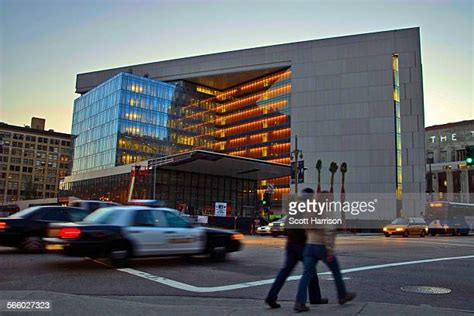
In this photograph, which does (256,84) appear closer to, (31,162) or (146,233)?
(31,162)

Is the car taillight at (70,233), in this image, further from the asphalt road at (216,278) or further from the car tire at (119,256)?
the car tire at (119,256)

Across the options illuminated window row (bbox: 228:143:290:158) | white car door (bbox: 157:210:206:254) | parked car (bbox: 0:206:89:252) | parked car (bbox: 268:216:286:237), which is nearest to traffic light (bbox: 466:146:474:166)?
parked car (bbox: 268:216:286:237)

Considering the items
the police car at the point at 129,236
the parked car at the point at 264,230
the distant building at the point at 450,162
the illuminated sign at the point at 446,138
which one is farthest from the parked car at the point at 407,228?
the illuminated sign at the point at 446,138

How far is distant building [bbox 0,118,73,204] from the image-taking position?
149 metres

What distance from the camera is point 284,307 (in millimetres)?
6844

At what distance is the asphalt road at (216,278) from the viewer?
808cm

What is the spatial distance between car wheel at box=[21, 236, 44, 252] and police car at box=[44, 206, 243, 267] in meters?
3.20

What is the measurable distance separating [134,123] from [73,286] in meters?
81.7

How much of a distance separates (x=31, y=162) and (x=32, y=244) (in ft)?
507

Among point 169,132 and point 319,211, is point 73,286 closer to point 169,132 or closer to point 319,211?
point 319,211

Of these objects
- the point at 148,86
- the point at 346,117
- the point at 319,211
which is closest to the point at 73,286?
the point at 319,211

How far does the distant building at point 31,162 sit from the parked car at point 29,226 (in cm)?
13827

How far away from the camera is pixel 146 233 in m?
11.3

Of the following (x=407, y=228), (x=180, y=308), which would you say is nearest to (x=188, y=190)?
(x=407, y=228)
